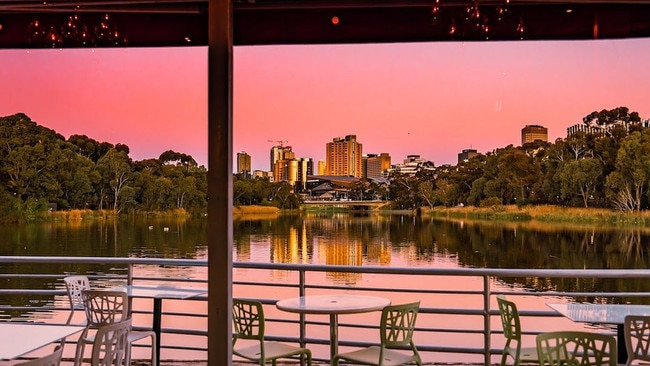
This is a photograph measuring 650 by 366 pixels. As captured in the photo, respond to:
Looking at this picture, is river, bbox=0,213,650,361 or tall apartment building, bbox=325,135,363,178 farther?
river, bbox=0,213,650,361

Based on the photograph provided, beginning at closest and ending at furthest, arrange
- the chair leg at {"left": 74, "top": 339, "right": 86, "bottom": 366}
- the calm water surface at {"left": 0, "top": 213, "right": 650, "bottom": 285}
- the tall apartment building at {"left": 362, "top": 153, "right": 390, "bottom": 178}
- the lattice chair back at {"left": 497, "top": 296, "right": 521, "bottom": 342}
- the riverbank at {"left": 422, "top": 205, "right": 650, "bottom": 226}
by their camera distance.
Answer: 1. the chair leg at {"left": 74, "top": 339, "right": 86, "bottom": 366}
2. the lattice chair back at {"left": 497, "top": 296, "right": 521, "bottom": 342}
3. the tall apartment building at {"left": 362, "top": 153, "right": 390, "bottom": 178}
4. the calm water surface at {"left": 0, "top": 213, "right": 650, "bottom": 285}
5. the riverbank at {"left": 422, "top": 205, "right": 650, "bottom": 226}

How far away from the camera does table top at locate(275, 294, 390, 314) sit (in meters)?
4.43

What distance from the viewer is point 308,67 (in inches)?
1458

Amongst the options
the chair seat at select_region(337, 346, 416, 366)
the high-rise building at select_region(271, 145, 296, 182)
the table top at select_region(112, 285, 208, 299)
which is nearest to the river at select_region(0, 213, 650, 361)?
the high-rise building at select_region(271, 145, 296, 182)

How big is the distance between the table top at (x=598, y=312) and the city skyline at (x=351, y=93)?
951 inches

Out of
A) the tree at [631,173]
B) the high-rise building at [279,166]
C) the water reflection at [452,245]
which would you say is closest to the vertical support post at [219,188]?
the high-rise building at [279,166]

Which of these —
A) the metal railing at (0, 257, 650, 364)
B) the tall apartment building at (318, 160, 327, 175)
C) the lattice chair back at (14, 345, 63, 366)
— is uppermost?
the tall apartment building at (318, 160, 327, 175)

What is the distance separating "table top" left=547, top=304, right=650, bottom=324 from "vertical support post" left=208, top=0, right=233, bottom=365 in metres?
1.95

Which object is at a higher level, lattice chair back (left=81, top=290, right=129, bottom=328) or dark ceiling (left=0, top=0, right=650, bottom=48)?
dark ceiling (left=0, top=0, right=650, bottom=48)

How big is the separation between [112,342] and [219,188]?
0.93 m

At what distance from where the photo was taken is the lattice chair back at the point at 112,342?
10.7ft

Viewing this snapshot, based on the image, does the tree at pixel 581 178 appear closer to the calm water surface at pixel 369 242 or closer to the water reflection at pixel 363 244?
the calm water surface at pixel 369 242

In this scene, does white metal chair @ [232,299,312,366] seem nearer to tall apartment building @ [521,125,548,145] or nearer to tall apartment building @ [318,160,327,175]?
tall apartment building @ [318,160,327,175]

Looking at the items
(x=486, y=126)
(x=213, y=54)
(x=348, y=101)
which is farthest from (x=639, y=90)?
(x=213, y=54)
